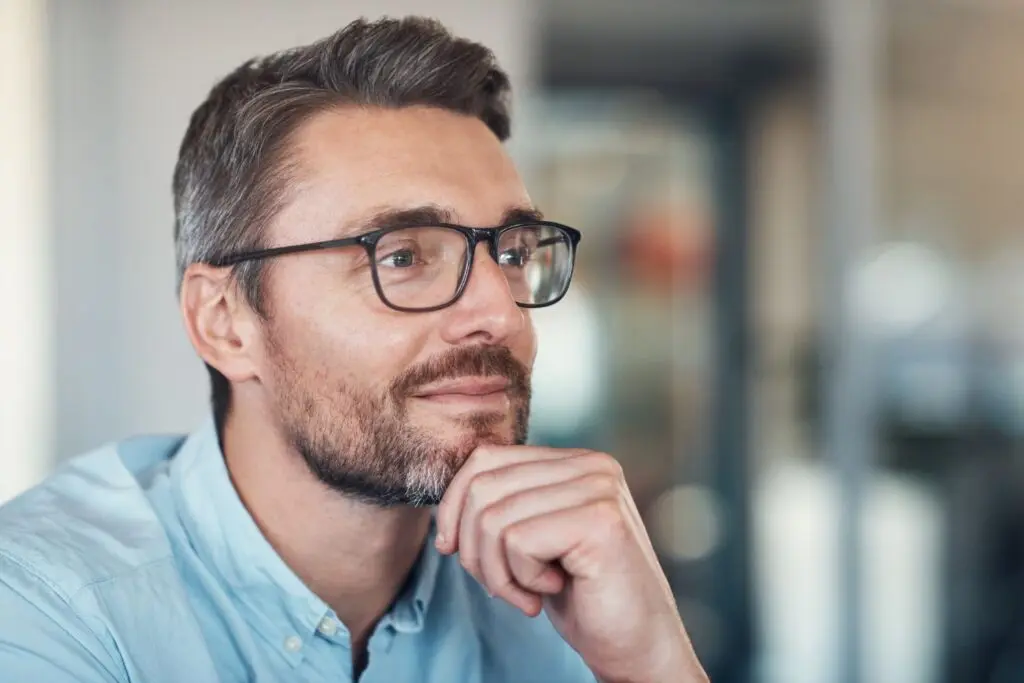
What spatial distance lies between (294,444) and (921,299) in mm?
2691

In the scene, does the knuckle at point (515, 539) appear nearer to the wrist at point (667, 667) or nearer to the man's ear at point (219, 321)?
the wrist at point (667, 667)

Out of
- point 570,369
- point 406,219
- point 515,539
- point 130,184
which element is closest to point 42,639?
point 515,539

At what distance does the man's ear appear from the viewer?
132 centimetres

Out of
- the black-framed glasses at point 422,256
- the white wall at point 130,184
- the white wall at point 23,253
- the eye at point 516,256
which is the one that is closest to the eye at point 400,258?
the black-framed glasses at point 422,256

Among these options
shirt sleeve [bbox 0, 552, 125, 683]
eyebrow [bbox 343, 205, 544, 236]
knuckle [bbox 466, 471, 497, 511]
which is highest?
eyebrow [bbox 343, 205, 544, 236]

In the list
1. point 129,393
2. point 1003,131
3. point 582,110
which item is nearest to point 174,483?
point 129,393

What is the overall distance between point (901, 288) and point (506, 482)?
8.81ft

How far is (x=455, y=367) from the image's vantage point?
1190mm

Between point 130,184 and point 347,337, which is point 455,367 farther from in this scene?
point 130,184

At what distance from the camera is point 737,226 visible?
3662mm

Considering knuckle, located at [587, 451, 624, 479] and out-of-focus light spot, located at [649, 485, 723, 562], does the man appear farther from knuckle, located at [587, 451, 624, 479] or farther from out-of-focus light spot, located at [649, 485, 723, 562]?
out-of-focus light spot, located at [649, 485, 723, 562]

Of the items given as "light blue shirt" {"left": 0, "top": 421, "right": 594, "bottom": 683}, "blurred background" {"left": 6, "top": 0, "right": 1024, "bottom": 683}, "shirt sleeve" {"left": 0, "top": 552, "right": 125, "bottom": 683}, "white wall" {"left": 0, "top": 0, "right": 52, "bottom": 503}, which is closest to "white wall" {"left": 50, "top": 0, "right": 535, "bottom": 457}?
"white wall" {"left": 0, "top": 0, "right": 52, "bottom": 503}

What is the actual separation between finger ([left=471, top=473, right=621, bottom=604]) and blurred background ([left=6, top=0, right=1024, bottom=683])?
198 cm

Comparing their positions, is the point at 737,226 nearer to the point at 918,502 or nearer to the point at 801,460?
the point at 801,460
